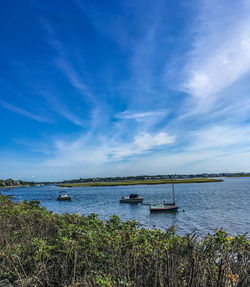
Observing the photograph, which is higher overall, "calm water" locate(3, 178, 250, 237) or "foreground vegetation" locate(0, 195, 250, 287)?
"foreground vegetation" locate(0, 195, 250, 287)

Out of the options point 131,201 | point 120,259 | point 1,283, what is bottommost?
point 131,201

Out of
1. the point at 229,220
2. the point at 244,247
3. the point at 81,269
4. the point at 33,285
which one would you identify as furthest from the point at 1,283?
the point at 229,220

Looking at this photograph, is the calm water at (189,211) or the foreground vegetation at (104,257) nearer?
the foreground vegetation at (104,257)

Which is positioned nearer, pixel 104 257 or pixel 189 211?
pixel 104 257

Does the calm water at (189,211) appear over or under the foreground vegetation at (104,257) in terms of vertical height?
under

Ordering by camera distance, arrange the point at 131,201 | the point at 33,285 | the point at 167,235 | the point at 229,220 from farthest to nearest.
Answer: the point at 131,201 < the point at 229,220 < the point at 167,235 < the point at 33,285

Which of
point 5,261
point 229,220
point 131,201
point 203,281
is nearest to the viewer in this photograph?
point 203,281

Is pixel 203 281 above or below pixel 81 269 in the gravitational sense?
above

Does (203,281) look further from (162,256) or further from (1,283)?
(1,283)

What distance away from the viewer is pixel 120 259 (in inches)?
197

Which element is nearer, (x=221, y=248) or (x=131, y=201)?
(x=221, y=248)

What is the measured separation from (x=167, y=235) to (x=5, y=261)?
448cm

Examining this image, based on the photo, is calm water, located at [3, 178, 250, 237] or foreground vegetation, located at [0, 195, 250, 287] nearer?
foreground vegetation, located at [0, 195, 250, 287]

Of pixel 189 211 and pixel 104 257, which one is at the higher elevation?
pixel 104 257
